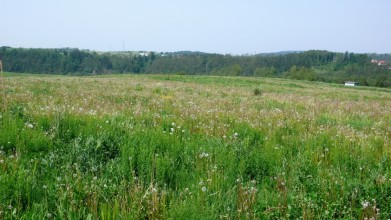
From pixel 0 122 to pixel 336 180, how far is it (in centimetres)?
567

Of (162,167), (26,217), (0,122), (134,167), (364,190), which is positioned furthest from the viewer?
(0,122)

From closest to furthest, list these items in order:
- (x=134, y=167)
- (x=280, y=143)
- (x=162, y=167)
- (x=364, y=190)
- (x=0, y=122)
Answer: (x=364, y=190)
(x=162, y=167)
(x=134, y=167)
(x=0, y=122)
(x=280, y=143)

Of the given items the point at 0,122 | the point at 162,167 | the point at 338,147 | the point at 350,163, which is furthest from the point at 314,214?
the point at 0,122

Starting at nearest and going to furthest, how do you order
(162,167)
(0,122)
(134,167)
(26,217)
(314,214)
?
1. (26,217)
2. (314,214)
3. (162,167)
4. (134,167)
5. (0,122)

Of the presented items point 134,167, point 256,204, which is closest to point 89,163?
point 134,167

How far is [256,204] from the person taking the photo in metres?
3.62

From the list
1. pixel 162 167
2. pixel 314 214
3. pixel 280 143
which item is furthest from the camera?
pixel 280 143

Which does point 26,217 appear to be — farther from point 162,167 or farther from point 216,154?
point 216,154

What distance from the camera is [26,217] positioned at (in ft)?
9.83

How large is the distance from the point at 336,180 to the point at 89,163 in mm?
3325

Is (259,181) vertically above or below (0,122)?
below

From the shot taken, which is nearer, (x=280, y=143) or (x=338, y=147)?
(x=338, y=147)

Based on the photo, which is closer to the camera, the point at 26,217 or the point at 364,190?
the point at 26,217

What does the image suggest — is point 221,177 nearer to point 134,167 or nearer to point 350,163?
point 134,167
